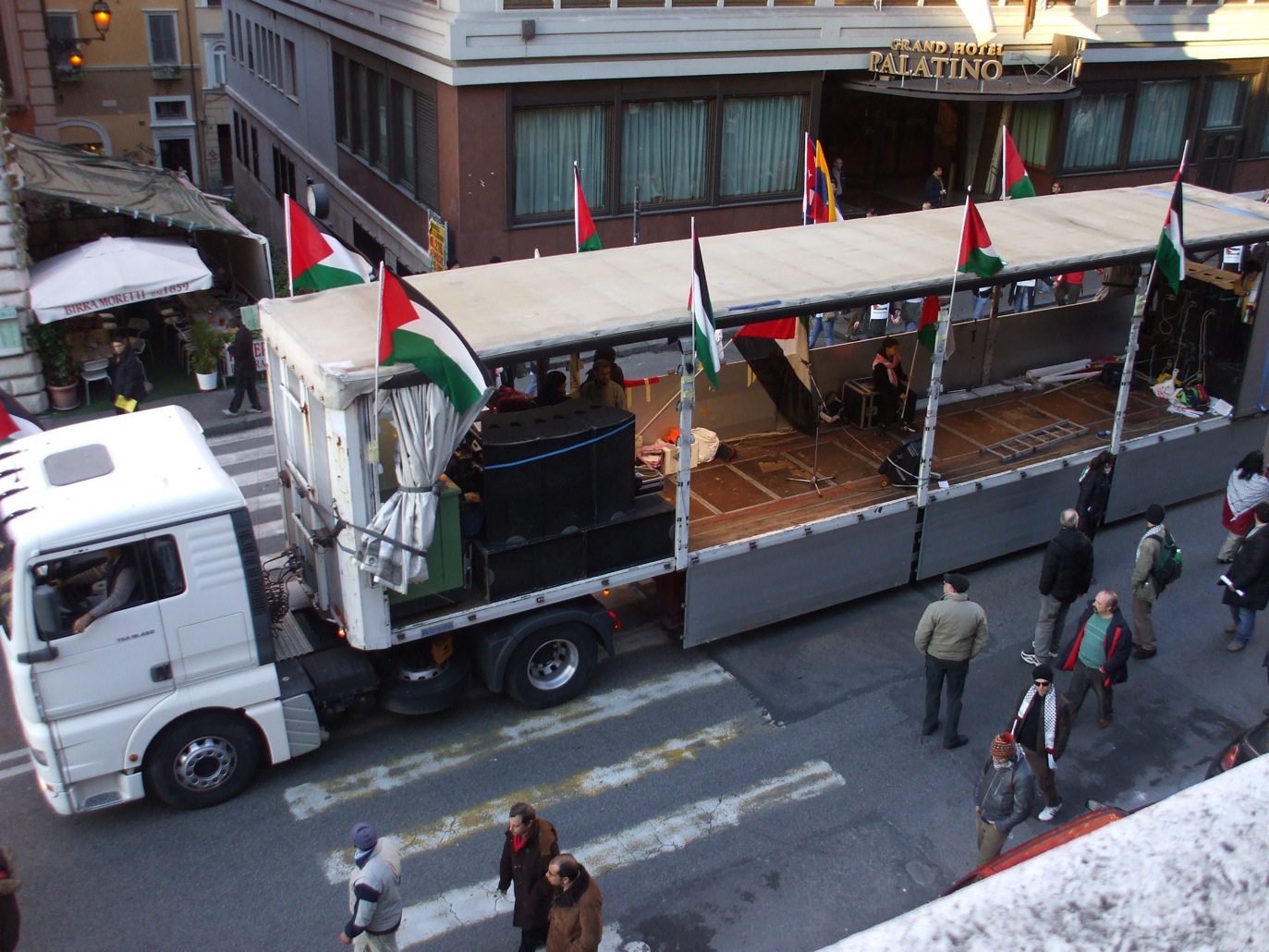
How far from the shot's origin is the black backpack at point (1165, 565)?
35.5 feet

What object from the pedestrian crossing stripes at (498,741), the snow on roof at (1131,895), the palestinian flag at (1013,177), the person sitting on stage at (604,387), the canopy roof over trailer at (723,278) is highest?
the snow on roof at (1131,895)

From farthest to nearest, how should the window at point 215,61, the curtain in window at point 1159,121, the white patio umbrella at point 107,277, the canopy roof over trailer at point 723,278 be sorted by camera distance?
the window at point 215,61
the curtain in window at point 1159,121
the white patio umbrella at point 107,277
the canopy roof over trailer at point 723,278

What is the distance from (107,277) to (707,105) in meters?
11.7

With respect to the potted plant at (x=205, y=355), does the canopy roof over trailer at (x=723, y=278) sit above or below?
above

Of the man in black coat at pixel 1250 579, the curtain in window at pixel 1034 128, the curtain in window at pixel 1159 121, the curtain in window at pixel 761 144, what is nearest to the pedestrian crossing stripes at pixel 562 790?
the man in black coat at pixel 1250 579

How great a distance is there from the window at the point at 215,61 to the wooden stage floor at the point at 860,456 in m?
34.7

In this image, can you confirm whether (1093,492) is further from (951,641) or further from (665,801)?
(665,801)

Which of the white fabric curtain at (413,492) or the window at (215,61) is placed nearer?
Result: the white fabric curtain at (413,492)

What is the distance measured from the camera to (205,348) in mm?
18922

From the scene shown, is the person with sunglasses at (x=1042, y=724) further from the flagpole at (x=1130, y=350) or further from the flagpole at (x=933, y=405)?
the flagpole at (x=1130, y=350)

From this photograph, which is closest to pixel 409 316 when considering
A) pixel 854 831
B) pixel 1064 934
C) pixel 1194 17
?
pixel 854 831

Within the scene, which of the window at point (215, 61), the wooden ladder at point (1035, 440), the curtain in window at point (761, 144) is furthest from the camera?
the window at point (215, 61)

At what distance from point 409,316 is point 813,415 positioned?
6.20 meters

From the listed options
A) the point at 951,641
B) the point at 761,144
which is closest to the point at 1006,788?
the point at 951,641
